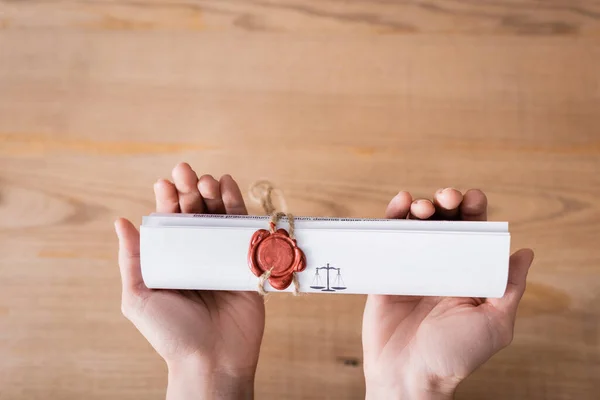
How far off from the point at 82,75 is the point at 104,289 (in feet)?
1.16

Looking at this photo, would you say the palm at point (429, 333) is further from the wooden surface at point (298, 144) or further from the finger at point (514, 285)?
the wooden surface at point (298, 144)

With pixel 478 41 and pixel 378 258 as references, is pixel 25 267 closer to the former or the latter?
pixel 378 258

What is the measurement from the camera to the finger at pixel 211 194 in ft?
2.06

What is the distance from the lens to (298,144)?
82cm

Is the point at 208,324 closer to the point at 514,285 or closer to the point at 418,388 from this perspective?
the point at 418,388

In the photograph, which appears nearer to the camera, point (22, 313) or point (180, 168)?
point (180, 168)

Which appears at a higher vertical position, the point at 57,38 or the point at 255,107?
the point at 57,38

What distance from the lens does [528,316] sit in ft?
2.62

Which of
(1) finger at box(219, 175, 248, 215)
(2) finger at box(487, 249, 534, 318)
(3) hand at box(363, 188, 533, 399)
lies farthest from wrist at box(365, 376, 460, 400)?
(1) finger at box(219, 175, 248, 215)

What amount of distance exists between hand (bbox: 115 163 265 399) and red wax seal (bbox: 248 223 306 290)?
0.09 meters

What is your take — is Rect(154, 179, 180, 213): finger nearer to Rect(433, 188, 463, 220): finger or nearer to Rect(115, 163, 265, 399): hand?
Rect(115, 163, 265, 399): hand

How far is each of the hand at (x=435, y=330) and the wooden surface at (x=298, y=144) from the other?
134 millimetres

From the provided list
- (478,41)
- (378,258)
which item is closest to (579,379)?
(378,258)

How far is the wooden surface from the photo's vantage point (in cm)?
80
